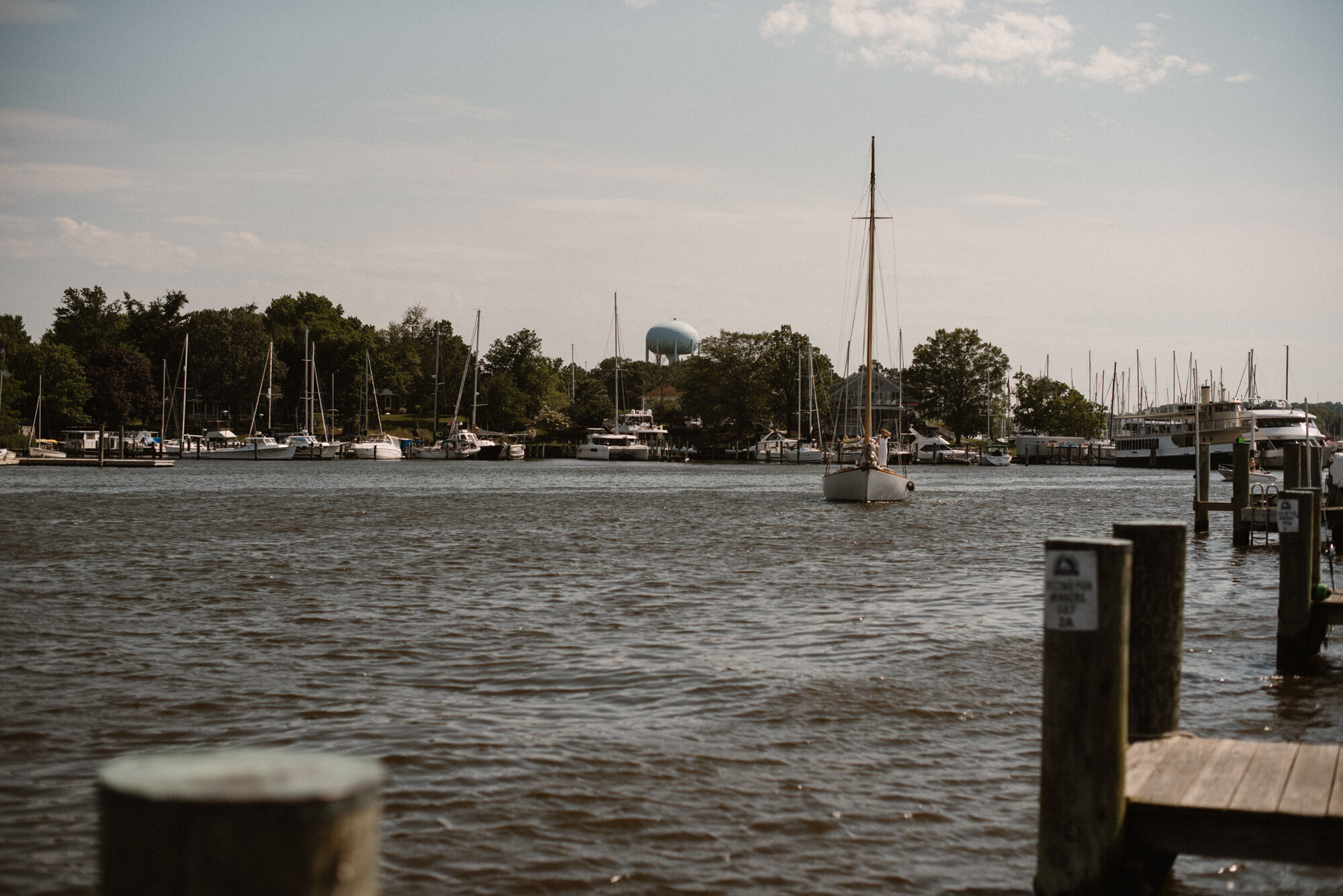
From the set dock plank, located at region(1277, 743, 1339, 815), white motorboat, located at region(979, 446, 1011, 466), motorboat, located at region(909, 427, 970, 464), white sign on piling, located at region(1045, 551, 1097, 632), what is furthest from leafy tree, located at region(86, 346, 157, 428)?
white sign on piling, located at region(1045, 551, 1097, 632)

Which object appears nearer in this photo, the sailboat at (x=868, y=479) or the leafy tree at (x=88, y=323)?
the sailboat at (x=868, y=479)

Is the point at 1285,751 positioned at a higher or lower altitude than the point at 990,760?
higher

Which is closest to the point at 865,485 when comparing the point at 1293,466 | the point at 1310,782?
the point at 1293,466

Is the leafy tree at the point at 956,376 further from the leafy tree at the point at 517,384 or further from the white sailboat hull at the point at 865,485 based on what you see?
the white sailboat hull at the point at 865,485

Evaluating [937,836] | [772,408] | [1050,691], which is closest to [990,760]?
[937,836]

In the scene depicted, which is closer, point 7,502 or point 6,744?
point 6,744

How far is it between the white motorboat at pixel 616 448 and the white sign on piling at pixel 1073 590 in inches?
4518

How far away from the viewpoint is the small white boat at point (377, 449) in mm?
109938

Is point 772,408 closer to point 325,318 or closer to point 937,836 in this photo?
point 325,318

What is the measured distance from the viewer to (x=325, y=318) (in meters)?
144

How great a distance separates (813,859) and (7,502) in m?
43.4

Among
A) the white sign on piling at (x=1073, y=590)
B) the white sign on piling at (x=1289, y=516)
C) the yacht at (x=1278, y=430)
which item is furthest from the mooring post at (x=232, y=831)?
the yacht at (x=1278, y=430)

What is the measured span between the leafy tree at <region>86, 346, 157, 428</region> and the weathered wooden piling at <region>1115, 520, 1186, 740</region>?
121313 mm

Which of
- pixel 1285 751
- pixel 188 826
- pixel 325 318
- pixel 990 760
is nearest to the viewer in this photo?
pixel 188 826
